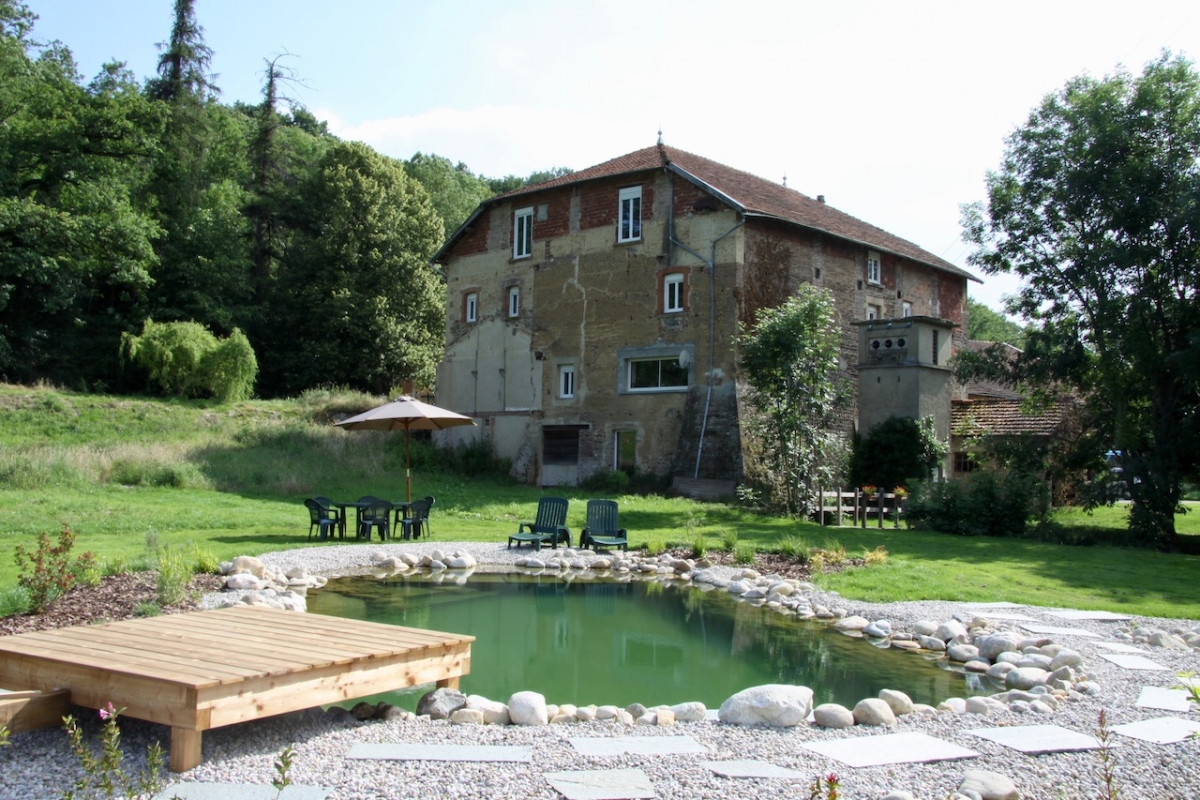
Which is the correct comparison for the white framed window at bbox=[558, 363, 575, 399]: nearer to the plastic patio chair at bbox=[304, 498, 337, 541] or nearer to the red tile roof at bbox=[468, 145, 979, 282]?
A: the red tile roof at bbox=[468, 145, 979, 282]

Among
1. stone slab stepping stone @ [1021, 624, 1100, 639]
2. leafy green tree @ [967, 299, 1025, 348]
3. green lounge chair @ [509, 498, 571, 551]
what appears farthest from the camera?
leafy green tree @ [967, 299, 1025, 348]

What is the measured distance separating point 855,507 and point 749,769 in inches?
693

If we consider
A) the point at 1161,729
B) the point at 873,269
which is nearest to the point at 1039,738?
the point at 1161,729

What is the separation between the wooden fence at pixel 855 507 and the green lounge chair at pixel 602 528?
651 cm

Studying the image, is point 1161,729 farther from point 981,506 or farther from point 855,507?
point 855,507

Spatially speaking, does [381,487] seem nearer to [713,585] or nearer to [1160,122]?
[713,585]

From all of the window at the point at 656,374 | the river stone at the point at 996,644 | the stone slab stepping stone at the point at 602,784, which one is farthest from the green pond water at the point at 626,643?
the window at the point at 656,374

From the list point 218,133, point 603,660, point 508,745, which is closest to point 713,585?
point 603,660

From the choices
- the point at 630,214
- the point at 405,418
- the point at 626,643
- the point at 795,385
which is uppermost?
the point at 630,214

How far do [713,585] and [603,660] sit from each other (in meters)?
4.43

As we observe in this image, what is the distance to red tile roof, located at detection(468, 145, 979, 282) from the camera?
27.5 meters

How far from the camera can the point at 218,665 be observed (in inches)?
226

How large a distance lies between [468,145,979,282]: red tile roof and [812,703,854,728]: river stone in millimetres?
21055

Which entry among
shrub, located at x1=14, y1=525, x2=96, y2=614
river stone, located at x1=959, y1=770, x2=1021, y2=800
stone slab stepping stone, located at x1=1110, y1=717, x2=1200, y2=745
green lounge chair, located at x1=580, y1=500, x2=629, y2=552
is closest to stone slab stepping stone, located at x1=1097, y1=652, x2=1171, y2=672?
stone slab stepping stone, located at x1=1110, y1=717, x2=1200, y2=745
